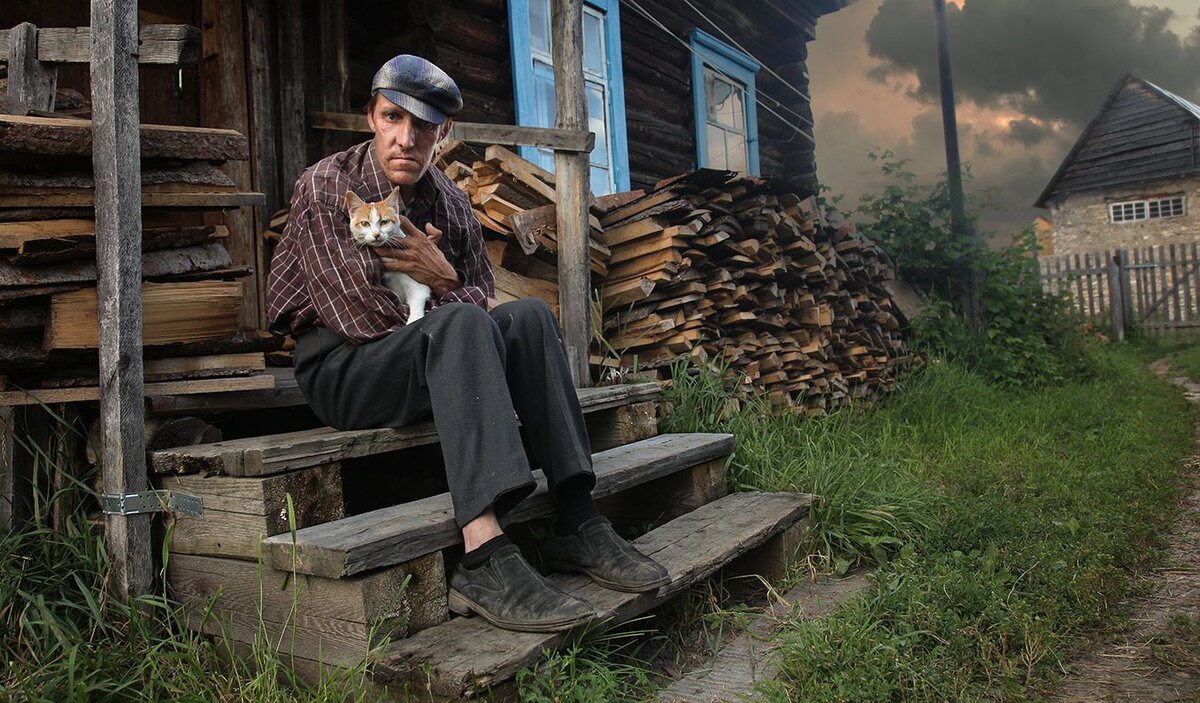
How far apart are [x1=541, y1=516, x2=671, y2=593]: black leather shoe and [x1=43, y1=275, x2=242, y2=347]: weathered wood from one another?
3.89 feet

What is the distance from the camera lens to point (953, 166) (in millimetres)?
9852

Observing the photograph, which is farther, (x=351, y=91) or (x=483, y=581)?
(x=351, y=91)

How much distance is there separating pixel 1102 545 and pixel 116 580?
3.30 metres

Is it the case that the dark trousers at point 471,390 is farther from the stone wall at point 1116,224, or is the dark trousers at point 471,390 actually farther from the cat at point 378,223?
the stone wall at point 1116,224

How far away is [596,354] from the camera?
189 inches

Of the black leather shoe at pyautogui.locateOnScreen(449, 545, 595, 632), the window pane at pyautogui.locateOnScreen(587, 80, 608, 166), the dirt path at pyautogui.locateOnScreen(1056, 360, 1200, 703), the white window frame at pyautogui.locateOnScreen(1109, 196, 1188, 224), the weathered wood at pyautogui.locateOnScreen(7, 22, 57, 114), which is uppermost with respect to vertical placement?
the white window frame at pyautogui.locateOnScreen(1109, 196, 1188, 224)

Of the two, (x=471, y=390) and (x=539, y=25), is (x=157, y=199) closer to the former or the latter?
(x=471, y=390)

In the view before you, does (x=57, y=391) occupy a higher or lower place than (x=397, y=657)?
higher

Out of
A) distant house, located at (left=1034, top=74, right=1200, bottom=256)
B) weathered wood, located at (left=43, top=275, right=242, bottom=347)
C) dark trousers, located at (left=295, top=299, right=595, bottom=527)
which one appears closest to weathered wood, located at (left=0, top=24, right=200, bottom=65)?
weathered wood, located at (left=43, top=275, right=242, bottom=347)

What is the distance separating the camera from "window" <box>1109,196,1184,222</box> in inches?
888

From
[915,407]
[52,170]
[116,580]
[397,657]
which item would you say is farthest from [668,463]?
[915,407]

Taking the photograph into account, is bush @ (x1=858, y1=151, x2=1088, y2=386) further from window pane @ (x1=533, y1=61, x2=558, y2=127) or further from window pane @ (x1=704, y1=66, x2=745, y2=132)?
window pane @ (x1=533, y1=61, x2=558, y2=127)

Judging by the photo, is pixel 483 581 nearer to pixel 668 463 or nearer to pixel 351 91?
pixel 668 463

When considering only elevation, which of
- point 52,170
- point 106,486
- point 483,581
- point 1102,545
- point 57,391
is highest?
point 52,170
